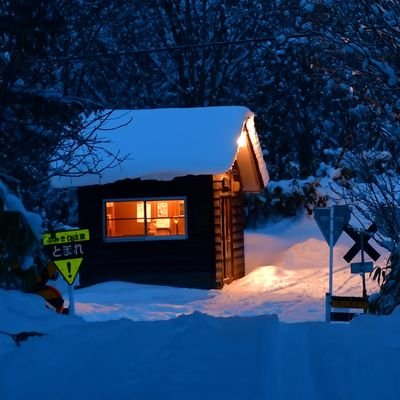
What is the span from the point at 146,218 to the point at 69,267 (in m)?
8.43

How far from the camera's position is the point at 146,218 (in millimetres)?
20844

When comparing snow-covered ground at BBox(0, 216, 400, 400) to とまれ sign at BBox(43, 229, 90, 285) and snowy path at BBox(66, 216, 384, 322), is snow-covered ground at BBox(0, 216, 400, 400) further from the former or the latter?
snowy path at BBox(66, 216, 384, 322)

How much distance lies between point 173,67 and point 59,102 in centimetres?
2585

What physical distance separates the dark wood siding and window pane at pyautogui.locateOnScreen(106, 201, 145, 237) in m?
0.21

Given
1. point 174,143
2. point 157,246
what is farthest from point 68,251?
point 174,143

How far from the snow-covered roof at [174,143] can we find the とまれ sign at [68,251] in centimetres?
637

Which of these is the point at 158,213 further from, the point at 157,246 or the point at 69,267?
the point at 69,267

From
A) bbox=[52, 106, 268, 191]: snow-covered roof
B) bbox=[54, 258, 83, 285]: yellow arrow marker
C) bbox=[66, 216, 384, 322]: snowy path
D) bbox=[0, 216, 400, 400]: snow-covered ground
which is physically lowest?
bbox=[66, 216, 384, 322]: snowy path

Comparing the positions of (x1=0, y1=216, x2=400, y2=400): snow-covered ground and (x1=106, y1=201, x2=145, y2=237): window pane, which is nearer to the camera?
(x1=0, y1=216, x2=400, y2=400): snow-covered ground

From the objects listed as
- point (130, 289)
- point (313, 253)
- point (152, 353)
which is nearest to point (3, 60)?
point (152, 353)

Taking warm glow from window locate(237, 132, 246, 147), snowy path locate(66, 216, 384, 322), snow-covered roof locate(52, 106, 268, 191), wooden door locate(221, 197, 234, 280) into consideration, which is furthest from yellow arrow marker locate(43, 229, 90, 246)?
warm glow from window locate(237, 132, 246, 147)

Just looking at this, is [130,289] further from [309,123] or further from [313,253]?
[309,123]

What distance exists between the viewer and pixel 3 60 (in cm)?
956

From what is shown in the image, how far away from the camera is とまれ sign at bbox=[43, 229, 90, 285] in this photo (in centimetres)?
1233
